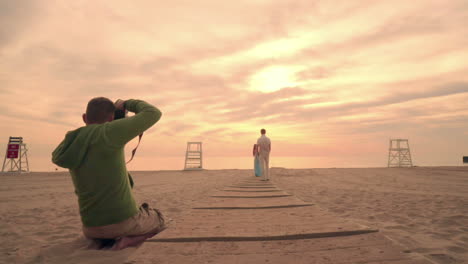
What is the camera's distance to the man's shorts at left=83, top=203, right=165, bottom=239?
2.22 m

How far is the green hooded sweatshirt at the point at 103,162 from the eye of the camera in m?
1.98

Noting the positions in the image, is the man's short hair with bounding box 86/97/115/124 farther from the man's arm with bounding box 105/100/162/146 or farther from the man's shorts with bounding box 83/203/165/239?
the man's shorts with bounding box 83/203/165/239

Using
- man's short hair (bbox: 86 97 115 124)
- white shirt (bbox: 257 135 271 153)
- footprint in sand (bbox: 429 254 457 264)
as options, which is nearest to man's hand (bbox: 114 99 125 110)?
man's short hair (bbox: 86 97 115 124)

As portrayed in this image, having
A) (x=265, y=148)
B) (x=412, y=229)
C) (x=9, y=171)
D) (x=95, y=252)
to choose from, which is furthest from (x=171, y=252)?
(x=9, y=171)

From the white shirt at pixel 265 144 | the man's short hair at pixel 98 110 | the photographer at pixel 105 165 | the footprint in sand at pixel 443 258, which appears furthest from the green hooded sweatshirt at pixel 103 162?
the white shirt at pixel 265 144

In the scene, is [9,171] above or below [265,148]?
below

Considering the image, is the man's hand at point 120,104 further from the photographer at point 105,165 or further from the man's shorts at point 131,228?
the man's shorts at point 131,228

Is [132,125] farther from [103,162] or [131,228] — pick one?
[131,228]

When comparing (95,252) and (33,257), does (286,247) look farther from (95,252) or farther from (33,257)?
(33,257)

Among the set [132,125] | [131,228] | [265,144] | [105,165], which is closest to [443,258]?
[131,228]

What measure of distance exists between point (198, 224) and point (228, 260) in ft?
3.70

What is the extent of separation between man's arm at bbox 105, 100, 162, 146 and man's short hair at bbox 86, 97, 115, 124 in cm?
25

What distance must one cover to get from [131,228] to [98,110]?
106 centimetres

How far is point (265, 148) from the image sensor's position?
10.3 metres
